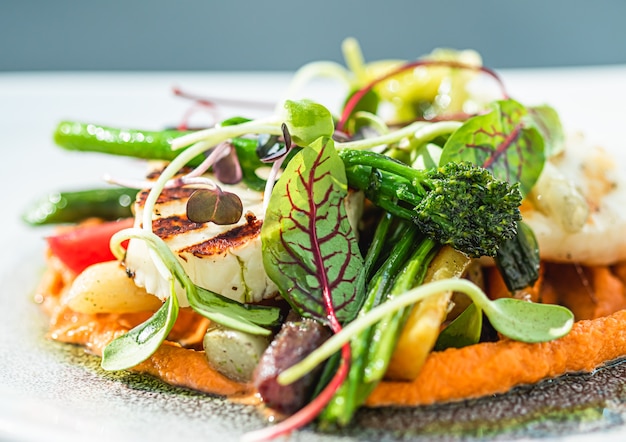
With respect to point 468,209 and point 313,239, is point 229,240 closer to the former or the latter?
point 313,239

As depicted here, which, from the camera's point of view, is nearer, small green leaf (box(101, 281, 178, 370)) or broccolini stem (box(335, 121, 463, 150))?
small green leaf (box(101, 281, 178, 370))

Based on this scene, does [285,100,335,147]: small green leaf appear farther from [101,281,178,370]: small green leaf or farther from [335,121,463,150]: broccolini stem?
[101,281,178,370]: small green leaf

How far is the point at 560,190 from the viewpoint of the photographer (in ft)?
9.55

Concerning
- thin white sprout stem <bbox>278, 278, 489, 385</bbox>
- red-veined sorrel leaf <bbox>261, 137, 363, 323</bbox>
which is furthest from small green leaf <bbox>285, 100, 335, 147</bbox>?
thin white sprout stem <bbox>278, 278, 489, 385</bbox>

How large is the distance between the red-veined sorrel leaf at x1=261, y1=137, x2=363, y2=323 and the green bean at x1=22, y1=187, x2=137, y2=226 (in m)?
1.62

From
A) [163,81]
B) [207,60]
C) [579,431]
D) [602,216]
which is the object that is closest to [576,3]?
[207,60]

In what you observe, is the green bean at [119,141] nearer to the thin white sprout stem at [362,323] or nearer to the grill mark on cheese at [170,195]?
the grill mark on cheese at [170,195]

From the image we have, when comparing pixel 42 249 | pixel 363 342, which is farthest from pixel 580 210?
pixel 42 249

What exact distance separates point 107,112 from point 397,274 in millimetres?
3840

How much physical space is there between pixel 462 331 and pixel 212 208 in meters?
0.90

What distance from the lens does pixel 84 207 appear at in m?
3.81

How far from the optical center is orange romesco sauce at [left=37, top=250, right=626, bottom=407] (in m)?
2.19

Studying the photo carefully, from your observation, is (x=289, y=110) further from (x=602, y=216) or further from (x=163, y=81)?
(x=163, y=81)

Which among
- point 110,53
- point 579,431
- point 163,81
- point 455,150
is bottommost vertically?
point 110,53
